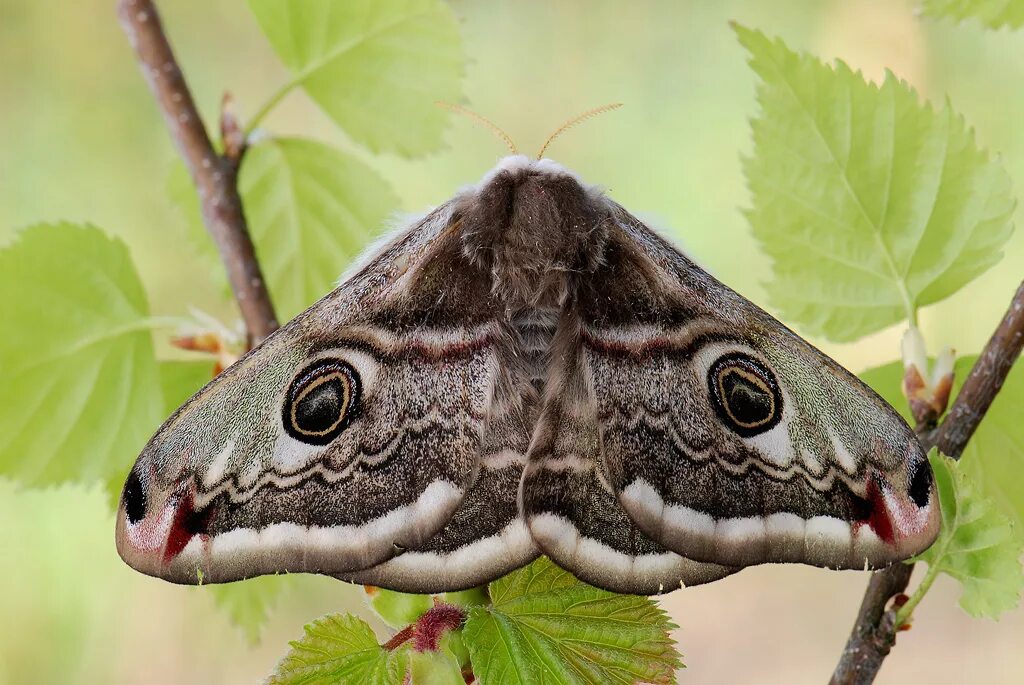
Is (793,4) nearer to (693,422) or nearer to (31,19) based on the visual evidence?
(31,19)

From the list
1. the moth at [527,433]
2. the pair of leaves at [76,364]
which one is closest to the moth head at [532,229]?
the moth at [527,433]

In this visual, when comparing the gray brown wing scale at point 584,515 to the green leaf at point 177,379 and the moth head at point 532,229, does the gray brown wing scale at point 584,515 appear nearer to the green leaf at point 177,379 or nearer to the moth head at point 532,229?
the moth head at point 532,229

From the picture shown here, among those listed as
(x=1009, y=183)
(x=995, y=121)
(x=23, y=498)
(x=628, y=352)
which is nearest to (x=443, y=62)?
(x=628, y=352)

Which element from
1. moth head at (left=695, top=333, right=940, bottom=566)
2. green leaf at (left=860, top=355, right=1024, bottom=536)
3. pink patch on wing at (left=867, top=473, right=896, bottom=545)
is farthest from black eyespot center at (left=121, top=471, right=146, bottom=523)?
green leaf at (left=860, top=355, right=1024, bottom=536)

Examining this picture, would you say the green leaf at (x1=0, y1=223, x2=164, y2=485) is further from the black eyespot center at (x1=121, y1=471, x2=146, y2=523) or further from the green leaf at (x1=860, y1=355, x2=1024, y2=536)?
the green leaf at (x1=860, y1=355, x2=1024, y2=536)

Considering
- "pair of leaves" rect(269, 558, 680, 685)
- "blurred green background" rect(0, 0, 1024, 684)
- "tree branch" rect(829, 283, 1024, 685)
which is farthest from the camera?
"blurred green background" rect(0, 0, 1024, 684)
